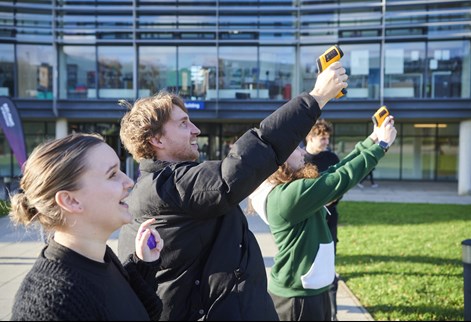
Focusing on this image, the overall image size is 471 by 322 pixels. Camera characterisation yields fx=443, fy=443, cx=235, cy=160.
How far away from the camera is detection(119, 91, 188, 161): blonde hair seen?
Result: 2176 mm

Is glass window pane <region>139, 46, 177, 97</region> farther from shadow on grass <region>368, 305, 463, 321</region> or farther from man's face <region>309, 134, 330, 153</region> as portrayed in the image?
shadow on grass <region>368, 305, 463, 321</region>

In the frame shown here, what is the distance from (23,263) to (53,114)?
45.7 feet

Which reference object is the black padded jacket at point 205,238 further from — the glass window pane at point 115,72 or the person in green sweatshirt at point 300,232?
the glass window pane at point 115,72

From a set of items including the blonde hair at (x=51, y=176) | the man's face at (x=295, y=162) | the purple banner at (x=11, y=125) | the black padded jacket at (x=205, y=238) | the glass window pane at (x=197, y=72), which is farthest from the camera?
the glass window pane at (x=197, y=72)

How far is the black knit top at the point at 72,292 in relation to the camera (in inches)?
53.0

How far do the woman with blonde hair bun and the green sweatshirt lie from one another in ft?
4.42

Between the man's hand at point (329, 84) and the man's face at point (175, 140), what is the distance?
2.37 feet

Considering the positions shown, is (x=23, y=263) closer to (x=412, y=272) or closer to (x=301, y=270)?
(x=301, y=270)

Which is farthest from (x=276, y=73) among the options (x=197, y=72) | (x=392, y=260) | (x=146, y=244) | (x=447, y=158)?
(x=146, y=244)

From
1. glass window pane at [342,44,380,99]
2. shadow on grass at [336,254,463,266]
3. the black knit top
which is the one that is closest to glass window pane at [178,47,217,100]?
glass window pane at [342,44,380,99]

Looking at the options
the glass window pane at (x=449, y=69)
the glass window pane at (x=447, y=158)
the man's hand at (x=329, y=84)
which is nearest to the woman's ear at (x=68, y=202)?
the man's hand at (x=329, y=84)

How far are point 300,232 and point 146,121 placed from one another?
1.44 metres

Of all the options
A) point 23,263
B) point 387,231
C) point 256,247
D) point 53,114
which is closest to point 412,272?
point 387,231

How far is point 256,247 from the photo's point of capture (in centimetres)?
219
